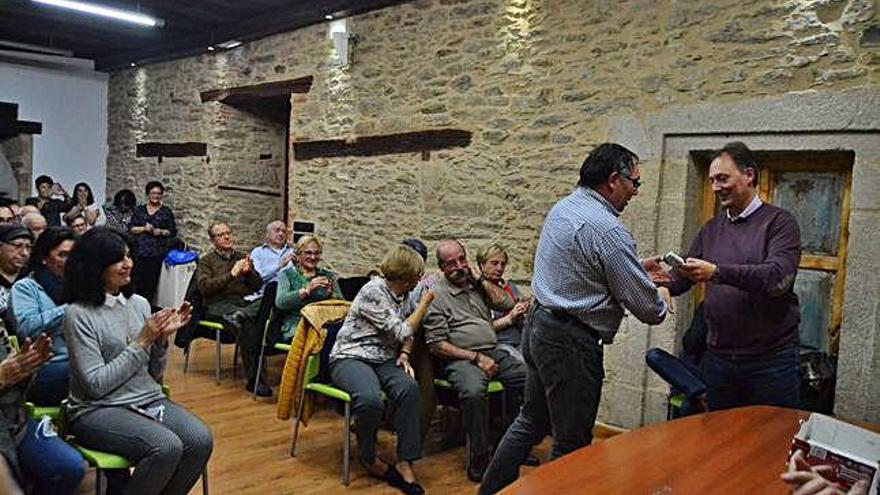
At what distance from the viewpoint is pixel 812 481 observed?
4.55 ft

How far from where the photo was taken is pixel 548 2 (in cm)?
461

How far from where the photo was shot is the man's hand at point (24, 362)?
218 centimetres

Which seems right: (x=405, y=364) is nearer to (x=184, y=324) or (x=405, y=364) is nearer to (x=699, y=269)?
(x=184, y=324)

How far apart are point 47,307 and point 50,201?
19.7 feet

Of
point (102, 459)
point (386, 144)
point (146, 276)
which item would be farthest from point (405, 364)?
point (146, 276)

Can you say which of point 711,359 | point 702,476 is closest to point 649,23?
point 711,359

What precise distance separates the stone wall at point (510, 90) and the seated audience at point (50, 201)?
2.05 metres

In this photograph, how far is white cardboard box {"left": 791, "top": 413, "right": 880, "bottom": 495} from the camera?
137 cm

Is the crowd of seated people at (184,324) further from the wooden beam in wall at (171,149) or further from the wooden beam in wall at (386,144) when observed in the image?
the wooden beam in wall at (171,149)

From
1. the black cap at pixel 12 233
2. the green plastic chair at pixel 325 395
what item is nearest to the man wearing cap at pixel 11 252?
the black cap at pixel 12 233

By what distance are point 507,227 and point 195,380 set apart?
8.12 ft

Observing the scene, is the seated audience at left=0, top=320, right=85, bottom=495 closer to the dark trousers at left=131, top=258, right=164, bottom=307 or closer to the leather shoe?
the leather shoe

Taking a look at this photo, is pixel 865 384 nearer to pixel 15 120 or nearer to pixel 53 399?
pixel 53 399

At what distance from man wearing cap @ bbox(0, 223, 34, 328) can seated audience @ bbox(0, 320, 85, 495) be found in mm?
863
